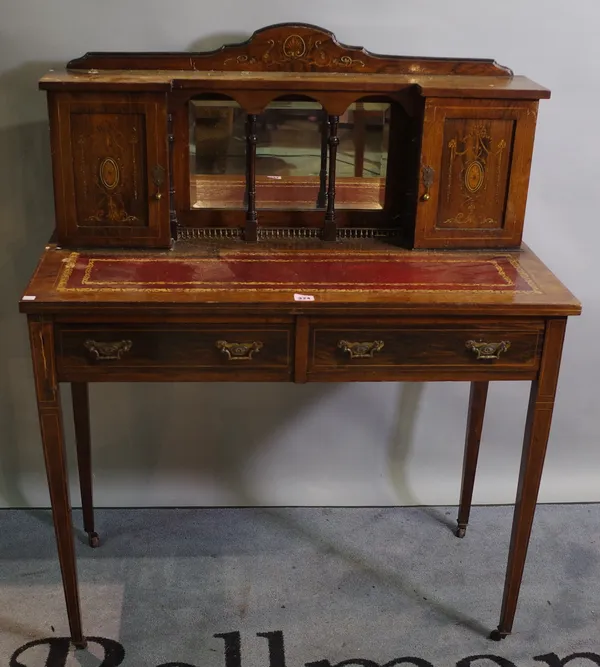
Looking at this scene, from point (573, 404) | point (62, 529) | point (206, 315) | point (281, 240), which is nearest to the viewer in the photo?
point (206, 315)

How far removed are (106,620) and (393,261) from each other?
1.14 metres

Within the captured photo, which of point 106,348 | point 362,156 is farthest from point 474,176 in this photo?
point 106,348

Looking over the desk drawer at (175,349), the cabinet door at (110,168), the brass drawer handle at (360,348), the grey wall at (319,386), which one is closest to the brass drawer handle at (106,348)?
the desk drawer at (175,349)

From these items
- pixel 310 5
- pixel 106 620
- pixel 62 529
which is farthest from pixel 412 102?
pixel 106 620

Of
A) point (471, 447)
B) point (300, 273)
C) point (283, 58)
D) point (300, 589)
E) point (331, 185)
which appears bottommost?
point (300, 589)

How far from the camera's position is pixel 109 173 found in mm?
2037

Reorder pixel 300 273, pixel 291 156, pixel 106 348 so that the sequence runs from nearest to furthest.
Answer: pixel 106 348 < pixel 300 273 < pixel 291 156

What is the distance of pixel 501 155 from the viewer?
209 centimetres

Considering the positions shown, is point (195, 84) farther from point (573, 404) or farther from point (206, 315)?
point (573, 404)

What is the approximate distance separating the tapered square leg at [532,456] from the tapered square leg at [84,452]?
1131 millimetres

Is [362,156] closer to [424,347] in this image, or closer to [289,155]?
[289,155]

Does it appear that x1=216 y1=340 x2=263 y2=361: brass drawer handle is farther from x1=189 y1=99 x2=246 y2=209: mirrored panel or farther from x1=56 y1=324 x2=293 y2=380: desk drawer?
x1=189 y1=99 x2=246 y2=209: mirrored panel

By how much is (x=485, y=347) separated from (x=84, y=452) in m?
1.17

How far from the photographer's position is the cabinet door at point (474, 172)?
204 centimetres
